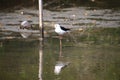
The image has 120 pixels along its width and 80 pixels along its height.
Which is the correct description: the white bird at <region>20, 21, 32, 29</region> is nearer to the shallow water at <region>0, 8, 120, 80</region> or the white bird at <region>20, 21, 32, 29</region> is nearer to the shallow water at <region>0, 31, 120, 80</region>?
the shallow water at <region>0, 8, 120, 80</region>

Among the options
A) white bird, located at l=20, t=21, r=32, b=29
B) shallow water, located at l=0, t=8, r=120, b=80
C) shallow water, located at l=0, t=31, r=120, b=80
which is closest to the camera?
shallow water, located at l=0, t=31, r=120, b=80

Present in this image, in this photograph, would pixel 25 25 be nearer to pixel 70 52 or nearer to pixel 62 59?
pixel 70 52

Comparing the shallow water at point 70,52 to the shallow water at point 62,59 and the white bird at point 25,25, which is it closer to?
the shallow water at point 62,59

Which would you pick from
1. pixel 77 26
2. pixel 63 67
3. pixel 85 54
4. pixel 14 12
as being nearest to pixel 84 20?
pixel 77 26

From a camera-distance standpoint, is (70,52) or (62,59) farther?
(70,52)

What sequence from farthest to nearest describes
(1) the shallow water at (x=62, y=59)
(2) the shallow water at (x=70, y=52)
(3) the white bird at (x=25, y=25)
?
(3) the white bird at (x=25, y=25) → (2) the shallow water at (x=70, y=52) → (1) the shallow water at (x=62, y=59)

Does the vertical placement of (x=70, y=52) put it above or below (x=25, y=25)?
below

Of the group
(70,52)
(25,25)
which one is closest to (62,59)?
(70,52)

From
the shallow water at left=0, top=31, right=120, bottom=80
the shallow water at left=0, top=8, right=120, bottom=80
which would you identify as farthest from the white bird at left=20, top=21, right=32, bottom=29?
the shallow water at left=0, top=31, right=120, bottom=80

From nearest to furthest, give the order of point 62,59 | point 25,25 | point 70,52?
point 62,59, point 70,52, point 25,25

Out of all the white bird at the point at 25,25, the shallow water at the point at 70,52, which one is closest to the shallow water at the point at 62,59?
the shallow water at the point at 70,52

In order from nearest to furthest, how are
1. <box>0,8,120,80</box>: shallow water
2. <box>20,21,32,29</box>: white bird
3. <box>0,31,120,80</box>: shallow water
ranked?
<box>0,31,120,80</box>: shallow water
<box>0,8,120,80</box>: shallow water
<box>20,21,32,29</box>: white bird

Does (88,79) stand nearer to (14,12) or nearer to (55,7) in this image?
(14,12)

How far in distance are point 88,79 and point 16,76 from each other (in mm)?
1985
